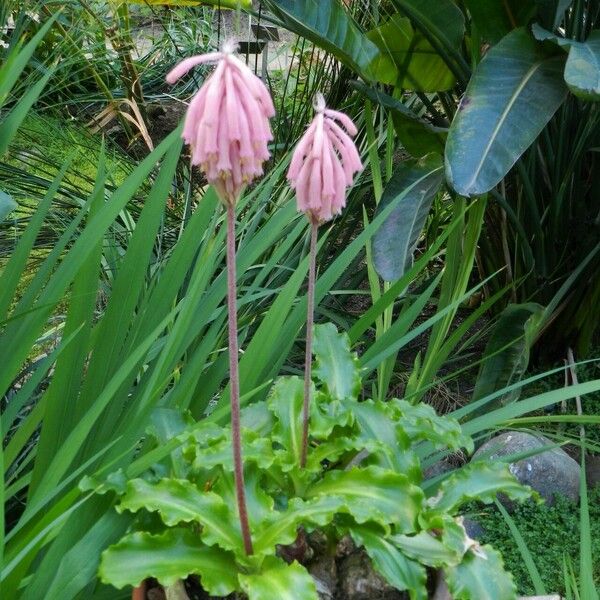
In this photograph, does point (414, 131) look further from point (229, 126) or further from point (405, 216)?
point (229, 126)

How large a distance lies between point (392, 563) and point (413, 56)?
5.75 feet

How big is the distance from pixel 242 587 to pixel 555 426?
170cm

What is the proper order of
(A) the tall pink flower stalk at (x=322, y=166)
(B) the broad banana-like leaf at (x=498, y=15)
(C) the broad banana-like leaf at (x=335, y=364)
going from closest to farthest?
(A) the tall pink flower stalk at (x=322, y=166) → (C) the broad banana-like leaf at (x=335, y=364) → (B) the broad banana-like leaf at (x=498, y=15)

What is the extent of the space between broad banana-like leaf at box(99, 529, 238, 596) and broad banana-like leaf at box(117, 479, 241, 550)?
0.8 inches

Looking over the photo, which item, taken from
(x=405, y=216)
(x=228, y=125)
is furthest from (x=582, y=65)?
(x=228, y=125)

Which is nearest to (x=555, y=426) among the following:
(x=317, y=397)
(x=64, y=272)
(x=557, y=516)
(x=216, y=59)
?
(x=557, y=516)

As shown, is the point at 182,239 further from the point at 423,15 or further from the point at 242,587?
the point at 423,15

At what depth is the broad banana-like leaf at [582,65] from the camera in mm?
1698

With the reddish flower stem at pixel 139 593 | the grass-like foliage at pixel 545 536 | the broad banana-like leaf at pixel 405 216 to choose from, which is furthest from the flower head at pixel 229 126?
the grass-like foliage at pixel 545 536

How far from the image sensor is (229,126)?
68 centimetres

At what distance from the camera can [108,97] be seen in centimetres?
347

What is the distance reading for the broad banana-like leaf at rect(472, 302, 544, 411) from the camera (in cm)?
214

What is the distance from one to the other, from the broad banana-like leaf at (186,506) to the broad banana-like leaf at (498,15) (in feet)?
4.99

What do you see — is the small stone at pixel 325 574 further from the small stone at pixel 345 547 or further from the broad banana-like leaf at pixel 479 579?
the broad banana-like leaf at pixel 479 579
